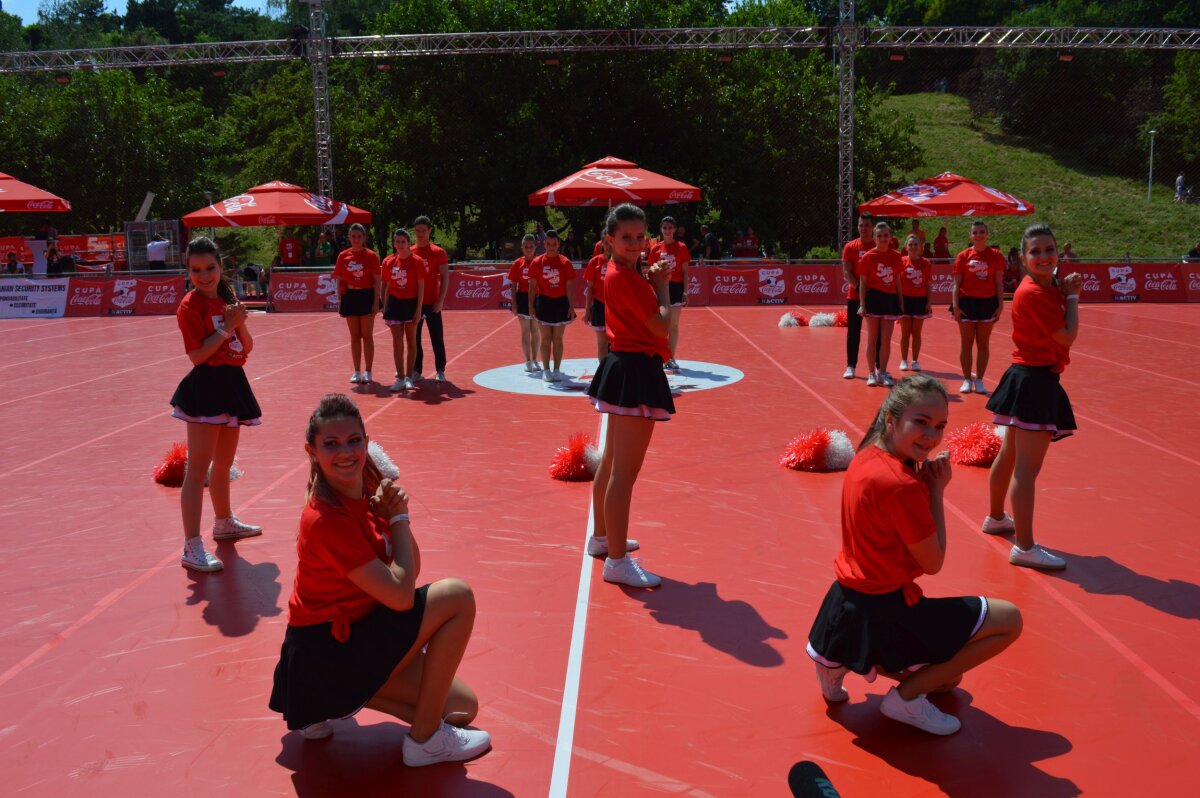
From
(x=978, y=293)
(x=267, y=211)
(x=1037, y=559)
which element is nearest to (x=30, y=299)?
(x=267, y=211)

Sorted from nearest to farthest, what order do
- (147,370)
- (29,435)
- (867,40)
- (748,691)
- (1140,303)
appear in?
1. (748,691)
2. (29,435)
3. (147,370)
4. (1140,303)
5. (867,40)

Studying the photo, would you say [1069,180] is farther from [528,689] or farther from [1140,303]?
Answer: [528,689]

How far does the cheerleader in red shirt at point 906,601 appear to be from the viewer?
355cm

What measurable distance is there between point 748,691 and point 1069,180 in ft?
174

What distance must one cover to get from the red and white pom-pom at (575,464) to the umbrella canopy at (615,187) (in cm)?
1133

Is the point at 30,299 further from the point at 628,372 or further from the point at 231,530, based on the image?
the point at 628,372

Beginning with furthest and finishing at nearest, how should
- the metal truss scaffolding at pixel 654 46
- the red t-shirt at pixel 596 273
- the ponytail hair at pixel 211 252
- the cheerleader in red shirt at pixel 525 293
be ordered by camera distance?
the metal truss scaffolding at pixel 654 46 < the cheerleader in red shirt at pixel 525 293 < the red t-shirt at pixel 596 273 < the ponytail hair at pixel 211 252

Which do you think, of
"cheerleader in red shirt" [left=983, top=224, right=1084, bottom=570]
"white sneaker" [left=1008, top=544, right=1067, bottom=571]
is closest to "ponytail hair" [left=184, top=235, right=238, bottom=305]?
"cheerleader in red shirt" [left=983, top=224, right=1084, bottom=570]

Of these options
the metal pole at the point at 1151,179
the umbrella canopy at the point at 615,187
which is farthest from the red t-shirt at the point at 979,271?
the metal pole at the point at 1151,179

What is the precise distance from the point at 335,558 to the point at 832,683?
197 centimetres

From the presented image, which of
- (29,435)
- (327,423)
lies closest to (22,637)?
(327,423)

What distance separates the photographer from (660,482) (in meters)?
7.26

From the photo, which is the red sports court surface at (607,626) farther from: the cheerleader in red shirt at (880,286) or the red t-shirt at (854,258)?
the red t-shirt at (854,258)

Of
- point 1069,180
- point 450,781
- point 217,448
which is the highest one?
point 1069,180
